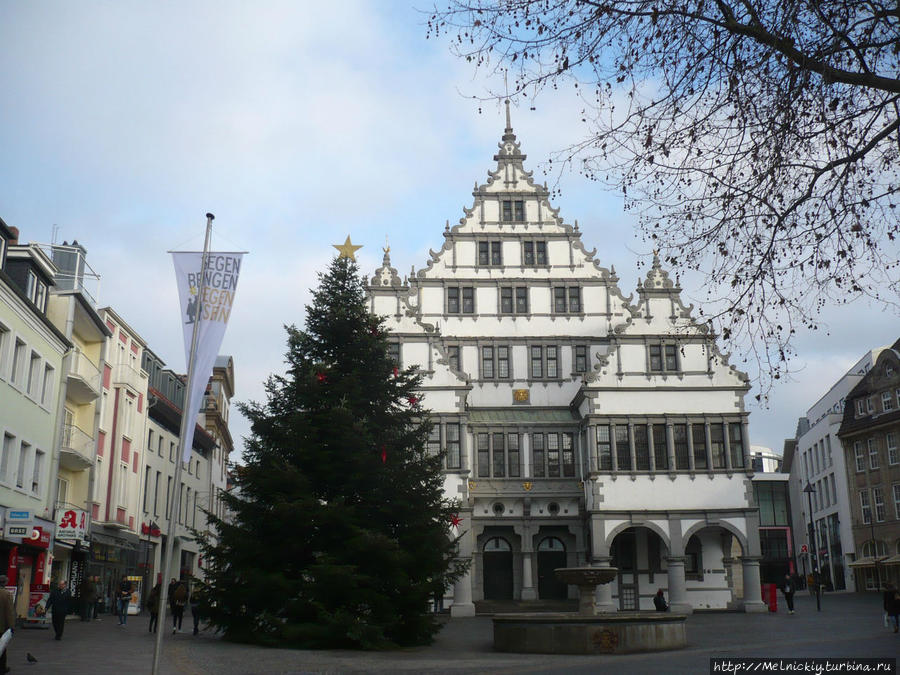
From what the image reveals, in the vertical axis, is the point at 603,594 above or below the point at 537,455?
below

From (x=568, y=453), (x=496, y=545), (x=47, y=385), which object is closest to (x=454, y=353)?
(x=568, y=453)

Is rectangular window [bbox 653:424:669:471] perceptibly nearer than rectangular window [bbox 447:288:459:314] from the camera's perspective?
Yes

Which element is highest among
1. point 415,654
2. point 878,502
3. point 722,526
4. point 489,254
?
point 489,254

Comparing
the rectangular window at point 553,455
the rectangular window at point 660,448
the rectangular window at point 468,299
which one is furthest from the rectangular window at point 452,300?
the rectangular window at point 660,448

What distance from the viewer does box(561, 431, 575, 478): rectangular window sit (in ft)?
141

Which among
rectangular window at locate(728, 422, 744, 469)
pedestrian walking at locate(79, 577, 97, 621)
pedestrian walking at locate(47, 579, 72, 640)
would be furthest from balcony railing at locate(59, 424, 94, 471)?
rectangular window at locate(728, 422, 744, 469)

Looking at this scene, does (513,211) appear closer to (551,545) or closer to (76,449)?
(551,545)

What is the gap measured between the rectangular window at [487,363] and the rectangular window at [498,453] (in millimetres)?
2919

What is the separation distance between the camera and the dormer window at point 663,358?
4238 cm

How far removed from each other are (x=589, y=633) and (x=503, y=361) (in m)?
24.5

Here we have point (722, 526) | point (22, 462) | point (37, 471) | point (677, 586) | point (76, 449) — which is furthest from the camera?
point (722, 526)

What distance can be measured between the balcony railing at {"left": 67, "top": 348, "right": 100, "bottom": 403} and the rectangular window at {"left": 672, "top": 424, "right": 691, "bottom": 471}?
24.1 m

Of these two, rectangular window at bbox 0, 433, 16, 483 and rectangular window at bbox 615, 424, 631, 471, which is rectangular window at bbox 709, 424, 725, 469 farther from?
rectangular window at bbox 0, 433, 16, 483

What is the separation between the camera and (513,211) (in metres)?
45.8
